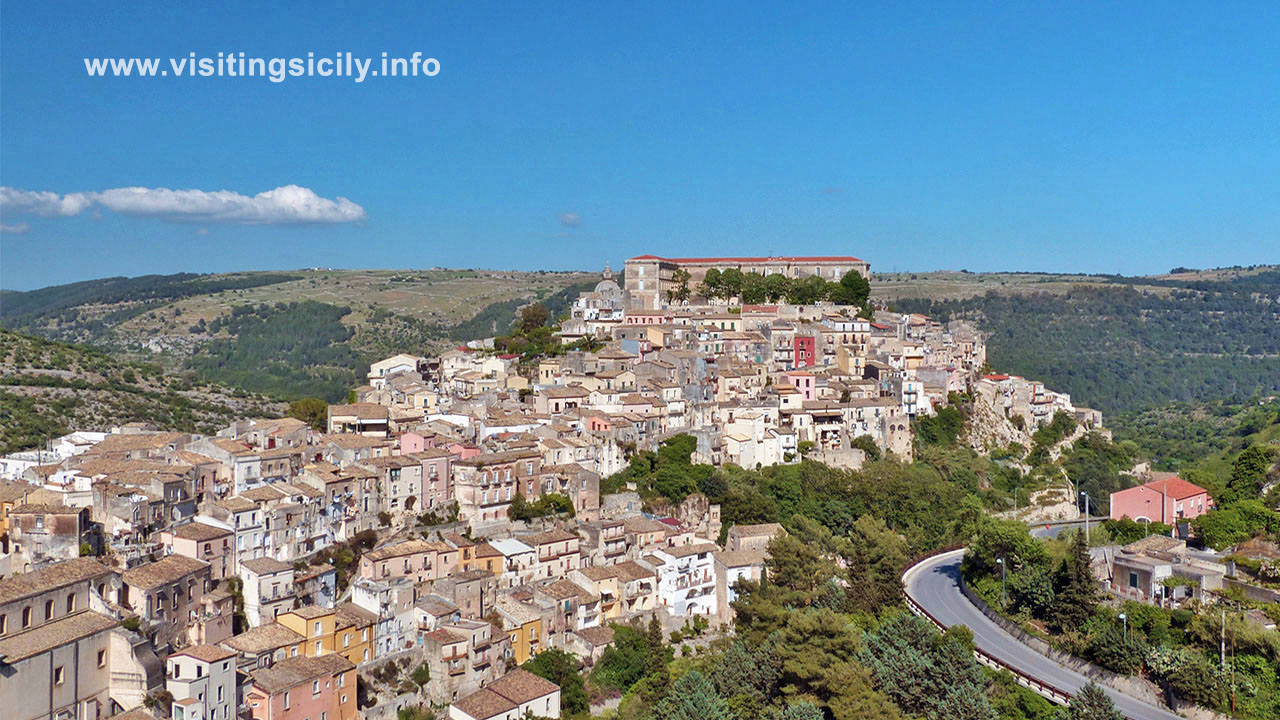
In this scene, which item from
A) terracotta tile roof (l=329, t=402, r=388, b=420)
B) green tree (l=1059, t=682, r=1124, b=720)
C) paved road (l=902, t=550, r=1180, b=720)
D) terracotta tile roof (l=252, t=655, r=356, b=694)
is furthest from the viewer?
terracotta tile roof (l=329, t=402, r=388, b=420)

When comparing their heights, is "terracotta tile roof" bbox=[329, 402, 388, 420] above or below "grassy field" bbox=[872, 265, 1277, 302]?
below

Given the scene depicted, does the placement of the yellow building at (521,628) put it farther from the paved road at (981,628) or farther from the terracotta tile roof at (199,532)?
the paved road at (981,628)

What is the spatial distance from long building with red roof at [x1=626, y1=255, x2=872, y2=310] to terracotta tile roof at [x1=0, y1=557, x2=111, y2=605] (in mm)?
42695

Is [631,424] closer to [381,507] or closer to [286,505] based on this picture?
[381,507]

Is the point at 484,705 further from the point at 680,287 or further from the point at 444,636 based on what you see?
the point at 680,287

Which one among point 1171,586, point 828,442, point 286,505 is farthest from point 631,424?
point 1171,586

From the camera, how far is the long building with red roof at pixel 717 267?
66688 millimetres

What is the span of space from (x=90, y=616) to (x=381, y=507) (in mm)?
10431

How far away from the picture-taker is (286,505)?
3094 centimetres

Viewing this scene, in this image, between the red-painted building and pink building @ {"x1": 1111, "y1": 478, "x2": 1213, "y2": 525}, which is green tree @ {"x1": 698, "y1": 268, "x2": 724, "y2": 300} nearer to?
the red-painted building

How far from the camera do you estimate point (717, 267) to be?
6994 cm

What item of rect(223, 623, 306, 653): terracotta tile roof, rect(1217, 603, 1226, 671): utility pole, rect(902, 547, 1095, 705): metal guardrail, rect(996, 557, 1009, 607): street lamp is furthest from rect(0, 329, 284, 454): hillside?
rect(1217, 603, 1226, 671): utility pole

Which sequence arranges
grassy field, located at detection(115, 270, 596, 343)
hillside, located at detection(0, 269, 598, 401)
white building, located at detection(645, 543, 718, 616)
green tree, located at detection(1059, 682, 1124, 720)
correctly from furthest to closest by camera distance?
grassy field, located at detection(115, 270, 596, 343)
hillside, located at detection(0, 269, 598, 401)
white building, located at detection(645, 543, 718, 616)
green tree, located at detection(1059, 682, 1124, 720)

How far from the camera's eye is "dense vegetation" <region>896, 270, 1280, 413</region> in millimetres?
98125
